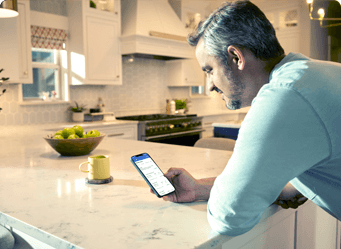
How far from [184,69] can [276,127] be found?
4.85 m

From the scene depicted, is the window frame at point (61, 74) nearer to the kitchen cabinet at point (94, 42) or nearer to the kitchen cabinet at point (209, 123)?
the kitchen cabinet at point (94, 42)

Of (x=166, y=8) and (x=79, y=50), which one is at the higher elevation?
(x=166, y=8)

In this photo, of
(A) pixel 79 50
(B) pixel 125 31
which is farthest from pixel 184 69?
(A) pixel 79 50

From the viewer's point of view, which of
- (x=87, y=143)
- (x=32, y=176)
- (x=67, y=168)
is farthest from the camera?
(x=87, y=143)

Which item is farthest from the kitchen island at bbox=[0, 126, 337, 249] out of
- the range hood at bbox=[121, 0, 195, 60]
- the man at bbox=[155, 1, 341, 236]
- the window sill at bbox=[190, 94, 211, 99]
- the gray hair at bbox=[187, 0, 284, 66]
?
the window sill at bbox=[190, 94, 211, 99]

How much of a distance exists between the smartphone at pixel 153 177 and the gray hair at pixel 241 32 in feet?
1.37

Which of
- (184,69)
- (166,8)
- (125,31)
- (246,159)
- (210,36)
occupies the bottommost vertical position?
(246,159)

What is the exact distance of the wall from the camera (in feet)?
12.2

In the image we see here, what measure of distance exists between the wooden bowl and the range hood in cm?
275

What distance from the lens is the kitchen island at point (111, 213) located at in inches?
28.7

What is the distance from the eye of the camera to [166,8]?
4.98m

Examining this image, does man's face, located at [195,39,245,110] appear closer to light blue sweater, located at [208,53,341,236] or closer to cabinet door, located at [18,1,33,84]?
light blue sweater, located at [208,53,341,236]

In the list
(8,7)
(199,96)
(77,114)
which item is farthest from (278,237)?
(199,96)

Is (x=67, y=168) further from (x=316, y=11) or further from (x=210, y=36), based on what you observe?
(x=316, y=11)
